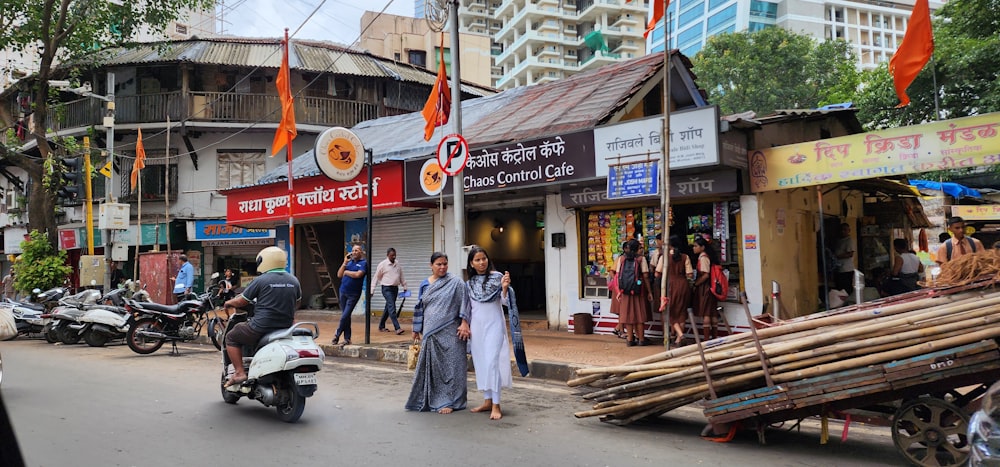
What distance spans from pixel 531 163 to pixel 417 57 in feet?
94.6

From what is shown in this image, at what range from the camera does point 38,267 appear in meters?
17.5

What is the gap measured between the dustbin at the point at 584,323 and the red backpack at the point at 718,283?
8.75ft

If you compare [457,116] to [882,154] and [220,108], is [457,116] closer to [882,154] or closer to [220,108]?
[882,154]

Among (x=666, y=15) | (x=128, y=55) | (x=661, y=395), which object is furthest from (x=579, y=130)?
(x=128, y=55)

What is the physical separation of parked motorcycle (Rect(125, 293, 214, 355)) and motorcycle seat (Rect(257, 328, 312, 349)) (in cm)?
518

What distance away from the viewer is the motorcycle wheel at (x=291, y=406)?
5.84 m

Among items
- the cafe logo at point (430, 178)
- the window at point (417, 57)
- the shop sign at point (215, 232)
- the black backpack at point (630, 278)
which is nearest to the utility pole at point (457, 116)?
the black backpack at point (630, 278)

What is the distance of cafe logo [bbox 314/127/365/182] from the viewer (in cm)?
1202

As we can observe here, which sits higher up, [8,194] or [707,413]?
[8,194]

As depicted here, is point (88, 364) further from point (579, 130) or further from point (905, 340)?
point (905, 340)

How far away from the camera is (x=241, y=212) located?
696 inches

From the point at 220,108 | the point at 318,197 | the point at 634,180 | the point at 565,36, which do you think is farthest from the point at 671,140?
the point at 565,36

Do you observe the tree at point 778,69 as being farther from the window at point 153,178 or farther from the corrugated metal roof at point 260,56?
the window at point 153,178

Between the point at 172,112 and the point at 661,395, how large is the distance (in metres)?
24.3
